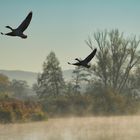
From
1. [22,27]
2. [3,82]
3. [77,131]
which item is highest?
[3,82]

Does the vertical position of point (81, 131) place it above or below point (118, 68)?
below

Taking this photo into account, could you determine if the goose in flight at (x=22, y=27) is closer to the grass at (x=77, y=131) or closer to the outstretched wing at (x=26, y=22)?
the outstretched wing at (x=26, y=22)

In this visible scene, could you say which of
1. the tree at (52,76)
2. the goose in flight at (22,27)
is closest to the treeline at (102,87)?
the tree at (52,76)

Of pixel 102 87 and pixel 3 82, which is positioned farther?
pixel 3 82

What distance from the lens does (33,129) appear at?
97.5 ft

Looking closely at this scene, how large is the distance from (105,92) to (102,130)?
17.2 meters

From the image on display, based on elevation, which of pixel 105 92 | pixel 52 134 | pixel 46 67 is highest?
pixel 46 67

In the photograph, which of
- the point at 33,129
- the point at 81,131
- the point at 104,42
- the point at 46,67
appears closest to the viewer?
the point at 81,131

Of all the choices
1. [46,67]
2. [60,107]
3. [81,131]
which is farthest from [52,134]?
[46,67]

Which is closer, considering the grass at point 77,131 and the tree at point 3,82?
the grass at point 77,131

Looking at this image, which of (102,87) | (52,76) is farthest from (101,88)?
(52,76)

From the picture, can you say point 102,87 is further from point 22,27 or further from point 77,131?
point 22,27

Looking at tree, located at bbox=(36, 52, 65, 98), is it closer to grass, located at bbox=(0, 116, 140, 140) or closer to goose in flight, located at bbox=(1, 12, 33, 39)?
grass, located at bbox=(0, 116, 140, 140)

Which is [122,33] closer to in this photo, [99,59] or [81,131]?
[99,59]
